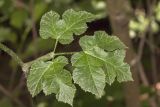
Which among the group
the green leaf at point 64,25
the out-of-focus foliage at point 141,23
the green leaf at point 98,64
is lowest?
the out-of-focus foliage at point 141,23

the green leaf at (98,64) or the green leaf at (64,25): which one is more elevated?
the green leaf at (64,25)

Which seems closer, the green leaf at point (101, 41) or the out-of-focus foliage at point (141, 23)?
the green leaf at point (101, 41)

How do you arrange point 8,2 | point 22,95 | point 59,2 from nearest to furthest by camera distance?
point 8,2 < point 59,2 < point 22,95

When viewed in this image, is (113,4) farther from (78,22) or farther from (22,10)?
(22,10)

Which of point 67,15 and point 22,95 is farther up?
point 67,15

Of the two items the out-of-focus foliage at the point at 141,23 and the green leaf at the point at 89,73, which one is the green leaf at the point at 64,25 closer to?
the green leaf at the point at 89,73

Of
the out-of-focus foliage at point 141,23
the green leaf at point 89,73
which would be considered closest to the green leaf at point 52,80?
the green leaf at point 89,73

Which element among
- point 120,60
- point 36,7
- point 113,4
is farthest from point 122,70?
point 36,7
